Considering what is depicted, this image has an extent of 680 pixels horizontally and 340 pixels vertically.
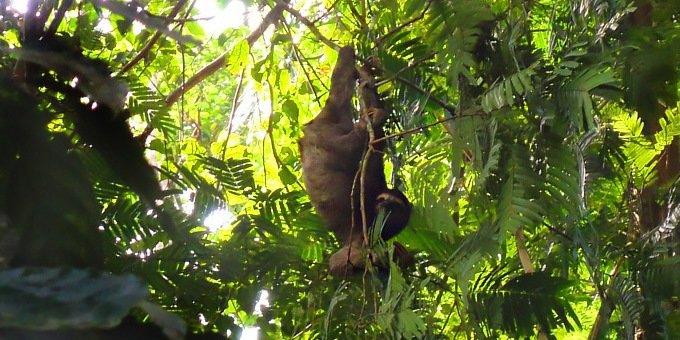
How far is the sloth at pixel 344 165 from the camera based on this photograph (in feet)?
8.37

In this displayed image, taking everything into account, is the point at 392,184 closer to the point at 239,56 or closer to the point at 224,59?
the point at 239,56

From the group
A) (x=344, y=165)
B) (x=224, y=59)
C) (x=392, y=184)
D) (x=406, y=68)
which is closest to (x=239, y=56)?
(x=224, y=59)

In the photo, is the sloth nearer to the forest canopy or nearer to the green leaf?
the forest canopy

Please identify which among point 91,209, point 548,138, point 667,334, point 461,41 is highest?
point 461,41

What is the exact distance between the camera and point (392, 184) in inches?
105

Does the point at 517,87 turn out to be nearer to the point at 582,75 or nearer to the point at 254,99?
the point at 582,75

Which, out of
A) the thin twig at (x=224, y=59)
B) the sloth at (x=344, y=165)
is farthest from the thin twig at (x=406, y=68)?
the thin twig at (x=224, y=59)

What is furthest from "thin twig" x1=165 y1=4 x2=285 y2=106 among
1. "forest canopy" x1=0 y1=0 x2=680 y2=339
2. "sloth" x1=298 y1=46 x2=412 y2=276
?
"sloth" x1=298 y1=46 x2=412 y2=276

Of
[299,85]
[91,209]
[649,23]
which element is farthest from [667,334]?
[91,209]

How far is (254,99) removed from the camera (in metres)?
3.74

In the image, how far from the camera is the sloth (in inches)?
100

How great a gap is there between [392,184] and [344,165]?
167mm

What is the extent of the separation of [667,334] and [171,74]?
2286 mm

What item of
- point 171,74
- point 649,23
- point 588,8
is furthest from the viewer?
point 171,74
